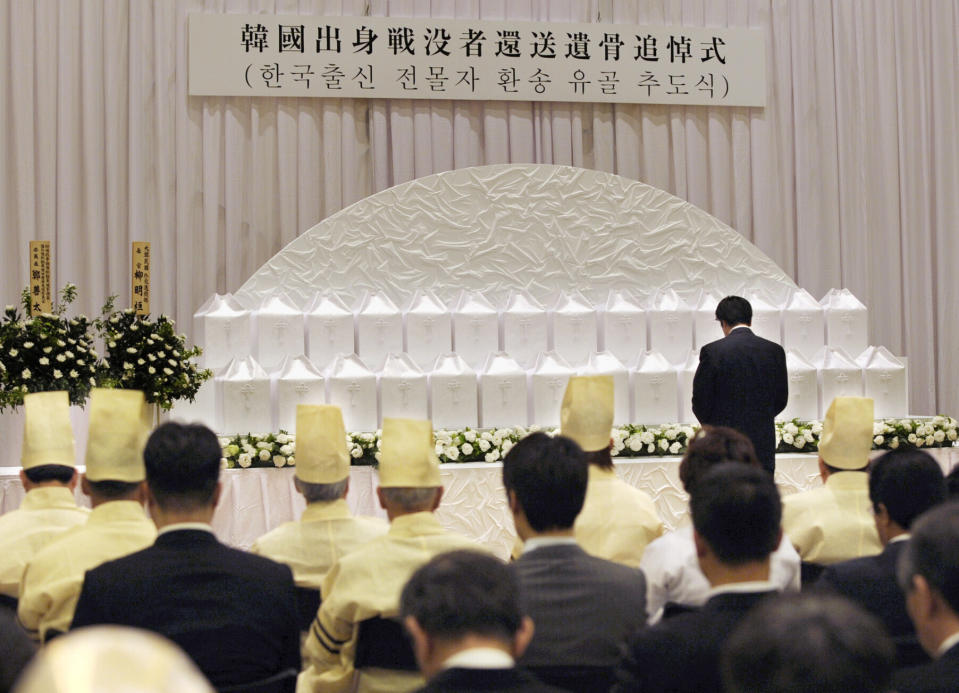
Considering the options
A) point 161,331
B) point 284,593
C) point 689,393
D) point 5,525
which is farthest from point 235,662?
point 689,393

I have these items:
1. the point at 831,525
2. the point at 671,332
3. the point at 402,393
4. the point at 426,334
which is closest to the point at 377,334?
the point at 426,334

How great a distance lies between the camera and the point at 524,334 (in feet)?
21.8

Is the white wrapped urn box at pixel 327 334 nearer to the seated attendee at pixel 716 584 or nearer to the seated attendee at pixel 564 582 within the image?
the seated attendee at pixel 564 582

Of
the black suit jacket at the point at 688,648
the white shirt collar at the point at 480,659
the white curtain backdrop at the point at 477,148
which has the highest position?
the white curtain backdrop at the point at 477,148

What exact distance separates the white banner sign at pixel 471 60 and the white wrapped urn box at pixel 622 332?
2.20m

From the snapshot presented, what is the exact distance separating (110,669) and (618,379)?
5.62 m

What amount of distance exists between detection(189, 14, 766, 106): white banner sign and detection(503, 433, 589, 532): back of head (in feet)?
19.7

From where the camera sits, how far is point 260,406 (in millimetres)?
5984

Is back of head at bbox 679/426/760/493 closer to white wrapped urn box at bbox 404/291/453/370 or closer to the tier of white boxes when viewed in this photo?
the tier of white boxes

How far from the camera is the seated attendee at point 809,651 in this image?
3.87ft

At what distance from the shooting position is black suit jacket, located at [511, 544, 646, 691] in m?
2.18

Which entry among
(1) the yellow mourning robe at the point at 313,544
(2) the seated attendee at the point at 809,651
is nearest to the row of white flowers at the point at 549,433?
(1) the yellow mourning robe at the point at 313,544

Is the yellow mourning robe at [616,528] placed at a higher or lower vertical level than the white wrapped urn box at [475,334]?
lower

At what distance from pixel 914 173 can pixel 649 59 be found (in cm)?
243
